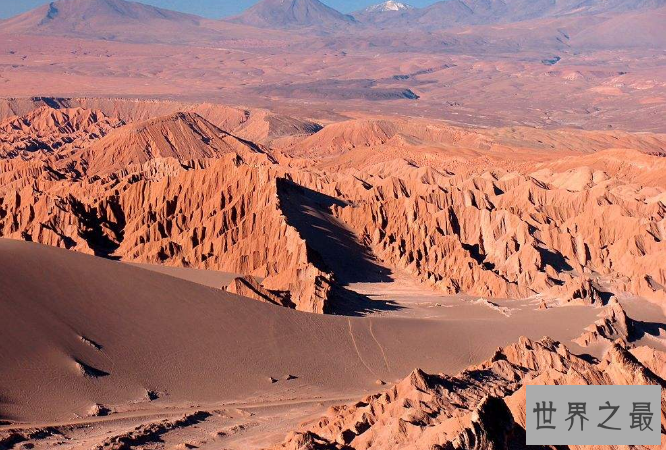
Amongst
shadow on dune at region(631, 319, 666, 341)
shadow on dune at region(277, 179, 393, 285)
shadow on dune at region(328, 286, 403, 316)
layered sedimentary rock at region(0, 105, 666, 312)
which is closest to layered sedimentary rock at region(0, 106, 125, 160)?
layered sedimentary rock at region(0, 105, 666, 312)

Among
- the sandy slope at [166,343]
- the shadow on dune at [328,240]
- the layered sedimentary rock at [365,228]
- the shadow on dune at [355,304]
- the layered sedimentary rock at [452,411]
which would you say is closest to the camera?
the layered sedimentary rock at [452,411]

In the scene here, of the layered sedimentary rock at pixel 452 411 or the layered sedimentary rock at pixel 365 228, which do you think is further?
the layered sedimentary rock at pixel 365 228

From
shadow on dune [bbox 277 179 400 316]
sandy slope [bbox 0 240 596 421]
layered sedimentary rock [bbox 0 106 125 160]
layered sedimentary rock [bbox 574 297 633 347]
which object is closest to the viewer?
sandy slope [bbox 0 240 596 421]

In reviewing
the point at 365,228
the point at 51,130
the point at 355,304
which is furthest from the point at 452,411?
the point at 51,130

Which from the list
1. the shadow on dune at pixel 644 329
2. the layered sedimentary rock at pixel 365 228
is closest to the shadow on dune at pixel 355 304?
the layered sedimentary rock at pixel 365 228

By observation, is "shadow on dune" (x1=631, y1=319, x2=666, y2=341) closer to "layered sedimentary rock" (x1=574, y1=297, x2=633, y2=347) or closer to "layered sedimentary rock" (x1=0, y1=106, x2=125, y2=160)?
"layered sedimentary rock" (x1=574, y1=297, x2=633, y2=347)

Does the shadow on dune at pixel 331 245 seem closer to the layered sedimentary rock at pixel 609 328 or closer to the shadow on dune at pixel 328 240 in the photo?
the shadow on dune at pixel 328 240
